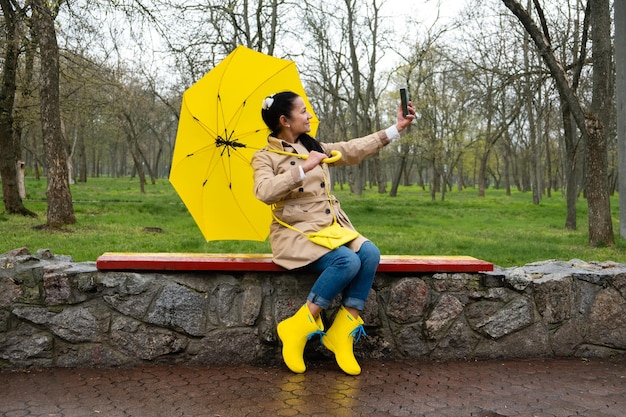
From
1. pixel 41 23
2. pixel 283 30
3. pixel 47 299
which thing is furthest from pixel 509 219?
pixel 47 299

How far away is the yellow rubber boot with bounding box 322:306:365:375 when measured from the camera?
3734mm

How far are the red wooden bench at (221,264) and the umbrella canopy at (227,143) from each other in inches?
6.9

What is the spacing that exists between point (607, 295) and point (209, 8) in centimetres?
1617

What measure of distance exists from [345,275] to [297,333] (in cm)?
48

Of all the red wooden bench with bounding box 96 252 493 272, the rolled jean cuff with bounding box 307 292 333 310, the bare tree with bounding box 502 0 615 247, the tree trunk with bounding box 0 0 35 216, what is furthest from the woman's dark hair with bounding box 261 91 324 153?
the tree trunk with bounding box 0 0 35 216

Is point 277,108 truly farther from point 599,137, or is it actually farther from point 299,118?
point 599,137

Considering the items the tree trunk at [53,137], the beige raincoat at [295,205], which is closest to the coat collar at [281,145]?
the beige raincoat at [295,205]

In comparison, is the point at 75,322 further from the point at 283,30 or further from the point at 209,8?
the point at 283,30

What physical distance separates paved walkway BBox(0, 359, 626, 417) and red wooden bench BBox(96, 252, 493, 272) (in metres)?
0.62

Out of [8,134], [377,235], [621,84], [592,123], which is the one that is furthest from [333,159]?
[8,134]

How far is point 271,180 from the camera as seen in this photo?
3.60 m

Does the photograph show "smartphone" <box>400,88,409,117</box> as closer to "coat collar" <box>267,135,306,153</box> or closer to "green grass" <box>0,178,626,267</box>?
"coat collar" <box>267,135,306,153</box>

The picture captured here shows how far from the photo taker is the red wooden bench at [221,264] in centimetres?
385

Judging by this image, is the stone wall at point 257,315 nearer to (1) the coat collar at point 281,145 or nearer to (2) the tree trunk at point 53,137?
(1) the coat collar at point 281,145
